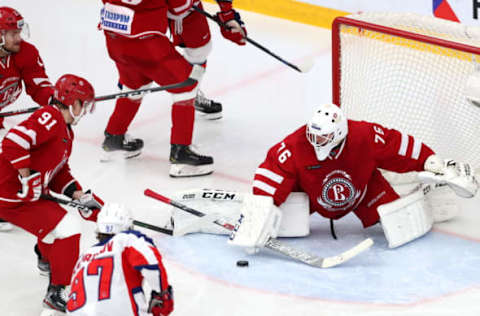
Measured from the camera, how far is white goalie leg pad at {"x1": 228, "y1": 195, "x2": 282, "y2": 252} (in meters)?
4.42

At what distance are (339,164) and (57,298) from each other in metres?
1.30

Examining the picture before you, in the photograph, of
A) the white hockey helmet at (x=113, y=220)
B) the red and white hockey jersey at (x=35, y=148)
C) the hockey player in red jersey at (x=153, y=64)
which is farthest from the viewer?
the hockey player in red jersey at (x=153, y=64)

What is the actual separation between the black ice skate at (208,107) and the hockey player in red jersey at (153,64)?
2.17 feet

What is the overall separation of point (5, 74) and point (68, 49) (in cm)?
210

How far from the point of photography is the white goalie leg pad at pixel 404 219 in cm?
452

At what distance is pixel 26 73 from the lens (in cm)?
530

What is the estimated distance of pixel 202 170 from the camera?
547 cm

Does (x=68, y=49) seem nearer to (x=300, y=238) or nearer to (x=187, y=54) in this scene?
(x=187, y=54)

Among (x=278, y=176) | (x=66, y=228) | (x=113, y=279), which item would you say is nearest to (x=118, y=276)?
(x=113, y=279)

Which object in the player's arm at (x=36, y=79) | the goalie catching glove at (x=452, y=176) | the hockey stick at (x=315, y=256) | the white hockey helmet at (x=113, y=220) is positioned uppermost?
the white hockey helmet at (x=113, y=220)

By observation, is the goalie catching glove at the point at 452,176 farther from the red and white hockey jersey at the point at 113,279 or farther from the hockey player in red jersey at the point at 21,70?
the hockey player in red jersey at the point at 21,70

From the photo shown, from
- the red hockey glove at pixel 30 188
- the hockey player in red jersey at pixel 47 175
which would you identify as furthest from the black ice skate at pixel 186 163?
the red hockey glove at pixel 30 188

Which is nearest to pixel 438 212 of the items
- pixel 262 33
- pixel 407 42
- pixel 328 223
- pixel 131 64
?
pixel 328 223

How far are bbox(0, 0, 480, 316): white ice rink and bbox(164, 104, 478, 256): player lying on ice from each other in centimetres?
13
